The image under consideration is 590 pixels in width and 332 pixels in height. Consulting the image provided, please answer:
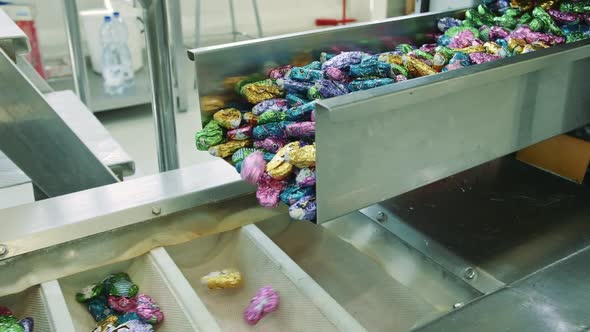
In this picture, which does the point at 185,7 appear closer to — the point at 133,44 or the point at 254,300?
the point at 133,44

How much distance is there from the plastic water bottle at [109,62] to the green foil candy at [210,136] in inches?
116

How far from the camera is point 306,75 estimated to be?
1.21 m

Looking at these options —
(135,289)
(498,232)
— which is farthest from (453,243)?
(135,289)

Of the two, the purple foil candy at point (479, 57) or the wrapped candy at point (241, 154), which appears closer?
the wrapped candy at point (241, 154)

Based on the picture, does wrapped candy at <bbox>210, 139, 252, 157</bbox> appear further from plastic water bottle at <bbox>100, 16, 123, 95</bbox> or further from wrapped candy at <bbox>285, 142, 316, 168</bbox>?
plastic water bottle at <bbox>100, 16, 123, 95</bbox>

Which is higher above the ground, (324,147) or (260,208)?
(324,147)

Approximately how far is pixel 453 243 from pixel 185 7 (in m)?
4.43

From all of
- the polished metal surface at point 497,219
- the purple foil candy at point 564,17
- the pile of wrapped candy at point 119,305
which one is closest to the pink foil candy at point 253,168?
the pile of wrapped candy at point 119,305

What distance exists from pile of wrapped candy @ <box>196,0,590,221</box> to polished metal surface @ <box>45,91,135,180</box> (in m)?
0.56

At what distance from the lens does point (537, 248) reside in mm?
1246

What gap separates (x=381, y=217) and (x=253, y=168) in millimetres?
495

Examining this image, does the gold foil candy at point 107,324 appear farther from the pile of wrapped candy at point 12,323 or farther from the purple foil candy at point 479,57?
the purple foil candy at point 479,57

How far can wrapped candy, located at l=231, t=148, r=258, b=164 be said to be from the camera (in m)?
1.10

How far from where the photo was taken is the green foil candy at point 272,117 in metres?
1.13
